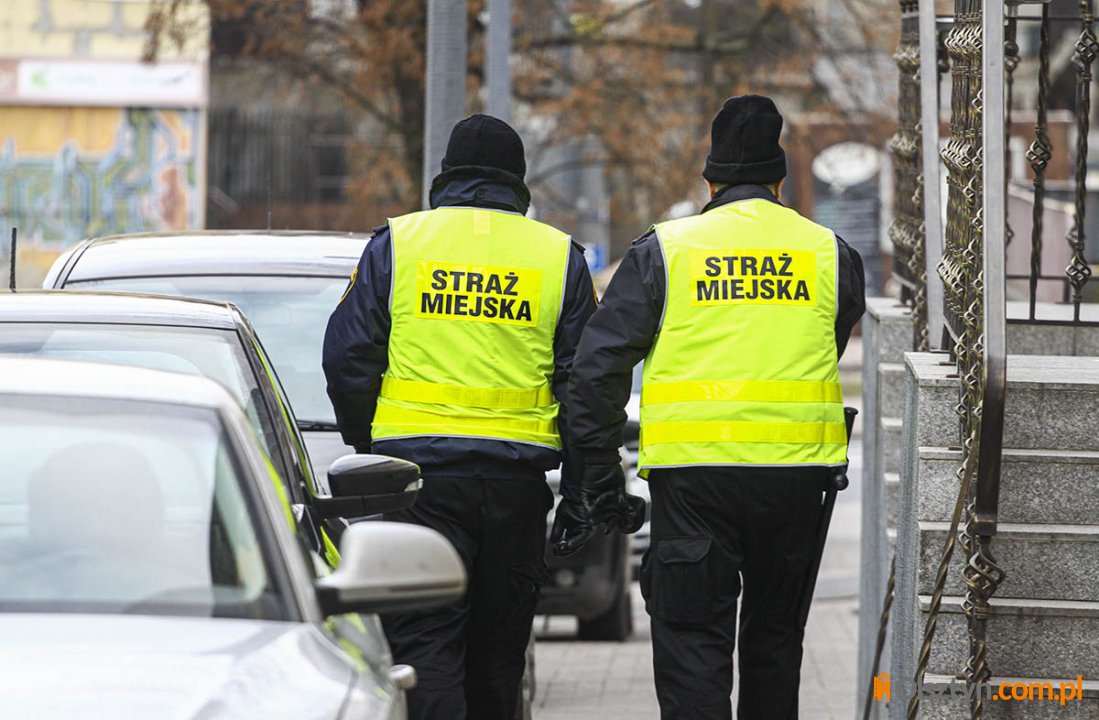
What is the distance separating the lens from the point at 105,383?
3.90 meters

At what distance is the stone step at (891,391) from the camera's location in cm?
746

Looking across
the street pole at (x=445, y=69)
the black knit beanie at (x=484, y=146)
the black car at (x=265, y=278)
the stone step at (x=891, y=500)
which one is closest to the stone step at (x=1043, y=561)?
the stone step at (x=891, y=500)

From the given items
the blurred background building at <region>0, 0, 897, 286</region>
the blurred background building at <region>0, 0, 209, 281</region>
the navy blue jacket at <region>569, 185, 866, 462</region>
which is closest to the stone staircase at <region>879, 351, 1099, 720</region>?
the navy blue jacket at <region>569, 185, 866, 462</region>

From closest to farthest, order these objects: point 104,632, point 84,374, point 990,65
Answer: point 104,632 → point 84,374 → point 990,65

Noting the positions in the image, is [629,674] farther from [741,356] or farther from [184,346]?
[184,346]

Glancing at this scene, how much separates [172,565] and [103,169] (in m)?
31.6

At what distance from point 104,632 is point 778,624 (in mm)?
2569

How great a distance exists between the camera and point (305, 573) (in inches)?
144

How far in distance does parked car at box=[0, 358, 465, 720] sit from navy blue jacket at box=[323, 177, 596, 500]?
5.14 feet

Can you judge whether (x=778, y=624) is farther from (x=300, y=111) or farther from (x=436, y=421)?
(x=300, y=111)

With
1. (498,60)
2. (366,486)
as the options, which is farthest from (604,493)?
(498,60)

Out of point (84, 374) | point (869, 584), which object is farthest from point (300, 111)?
point (84, 374)

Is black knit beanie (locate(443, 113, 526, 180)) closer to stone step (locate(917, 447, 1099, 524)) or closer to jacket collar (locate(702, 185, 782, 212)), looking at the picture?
jacket collar (locate(702, 185, 782, 212))

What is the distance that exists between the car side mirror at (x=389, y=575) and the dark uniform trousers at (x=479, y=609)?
186cm
